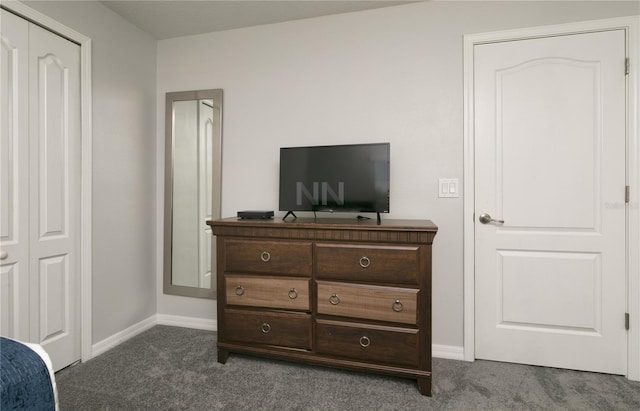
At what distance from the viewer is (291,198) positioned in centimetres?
239

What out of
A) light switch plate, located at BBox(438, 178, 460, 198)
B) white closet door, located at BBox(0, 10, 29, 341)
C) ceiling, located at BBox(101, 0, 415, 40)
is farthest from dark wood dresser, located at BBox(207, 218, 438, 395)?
ceiling, located at BBox(101, 0, 415, 40)

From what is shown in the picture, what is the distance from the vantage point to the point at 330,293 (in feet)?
6.58

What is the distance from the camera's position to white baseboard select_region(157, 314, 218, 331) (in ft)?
9.16

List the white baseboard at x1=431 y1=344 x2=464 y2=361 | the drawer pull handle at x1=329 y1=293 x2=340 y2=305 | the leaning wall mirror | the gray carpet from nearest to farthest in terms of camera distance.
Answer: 1. the gray carpet
2. the drawer pull handle at x1=329 y1=293 x2=340 y2=305
3. the white baseboard at x1=431 y1=344 x2=464 y2=361
4. the leaning wall mirror

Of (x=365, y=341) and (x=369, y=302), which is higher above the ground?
(x=369, y=302)

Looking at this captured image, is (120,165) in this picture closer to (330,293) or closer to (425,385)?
(330,293)

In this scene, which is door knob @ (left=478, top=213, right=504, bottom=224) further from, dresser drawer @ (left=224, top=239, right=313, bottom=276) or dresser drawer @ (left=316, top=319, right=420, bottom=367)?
dresser drawer @ (left=224, top=239, right=313, bottom=276)

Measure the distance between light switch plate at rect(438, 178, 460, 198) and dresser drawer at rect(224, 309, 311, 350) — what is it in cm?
125

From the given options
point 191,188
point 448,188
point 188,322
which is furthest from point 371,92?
point 188,322

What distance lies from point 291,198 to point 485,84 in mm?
1558

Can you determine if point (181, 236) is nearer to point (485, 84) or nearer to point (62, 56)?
point (62, 56)

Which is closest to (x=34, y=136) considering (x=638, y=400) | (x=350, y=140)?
(x=350, y=140)

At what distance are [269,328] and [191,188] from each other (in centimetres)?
142

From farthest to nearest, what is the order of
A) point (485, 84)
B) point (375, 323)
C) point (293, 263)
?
point (485, 84)
point (293, 263)
point (375, 323)
